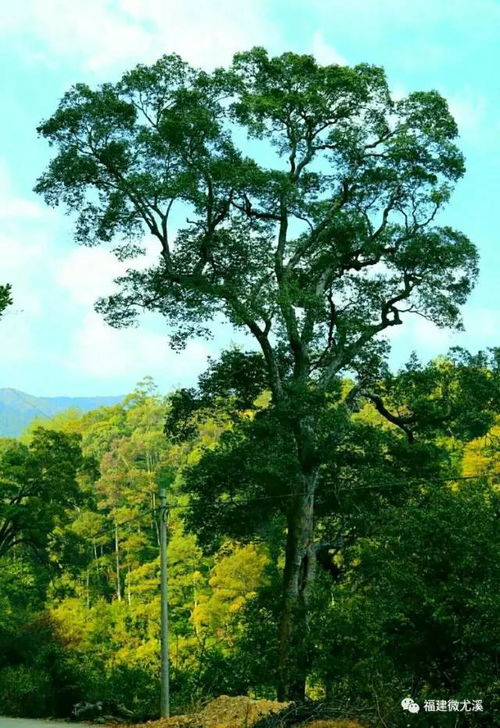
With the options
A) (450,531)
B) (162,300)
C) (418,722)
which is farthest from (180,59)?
(418,722)

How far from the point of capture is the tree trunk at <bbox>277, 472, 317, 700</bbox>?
760 inches

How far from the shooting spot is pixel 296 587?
21938 mm

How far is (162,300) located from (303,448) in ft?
17.2

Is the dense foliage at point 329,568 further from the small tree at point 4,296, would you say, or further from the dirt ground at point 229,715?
the small tree at point 4,296

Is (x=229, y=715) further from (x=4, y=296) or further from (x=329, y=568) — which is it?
(x=329, y=568)

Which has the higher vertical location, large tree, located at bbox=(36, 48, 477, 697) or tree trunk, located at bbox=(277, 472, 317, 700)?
large tree, located at bbox=(36, 48, 477, 697)

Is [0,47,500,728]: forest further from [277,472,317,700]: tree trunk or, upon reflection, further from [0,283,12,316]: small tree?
[0,283,12,316]: small tree

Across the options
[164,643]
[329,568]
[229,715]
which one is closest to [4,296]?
[229,715]

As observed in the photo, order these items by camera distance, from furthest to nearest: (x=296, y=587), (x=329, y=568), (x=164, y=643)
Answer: (x=329, y=568)
(x=296, y=587)
(x=164, y=643)

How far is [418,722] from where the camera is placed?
11258 mm

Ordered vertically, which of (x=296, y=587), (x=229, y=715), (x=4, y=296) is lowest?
(x=229, y=715)

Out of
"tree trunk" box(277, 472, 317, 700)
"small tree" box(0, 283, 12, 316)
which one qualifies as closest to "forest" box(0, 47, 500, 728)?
"tree trunk" box(277, 472, 317, 700)

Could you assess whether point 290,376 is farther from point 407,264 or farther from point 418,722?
point 418,722

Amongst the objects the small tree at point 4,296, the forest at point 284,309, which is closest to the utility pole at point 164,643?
the forest at point 284,309
